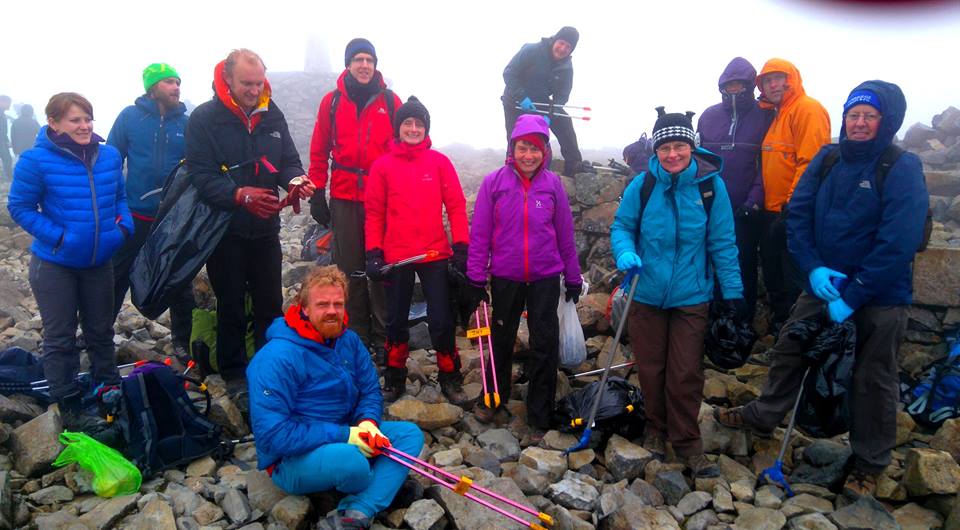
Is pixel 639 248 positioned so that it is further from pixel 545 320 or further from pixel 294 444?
pixel 294 444

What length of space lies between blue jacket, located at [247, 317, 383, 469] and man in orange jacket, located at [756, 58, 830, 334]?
166 inches

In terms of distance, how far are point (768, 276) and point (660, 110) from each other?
8.58 feet

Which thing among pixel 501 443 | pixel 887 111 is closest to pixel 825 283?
pixel 887 111

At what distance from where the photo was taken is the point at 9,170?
67.5 feet

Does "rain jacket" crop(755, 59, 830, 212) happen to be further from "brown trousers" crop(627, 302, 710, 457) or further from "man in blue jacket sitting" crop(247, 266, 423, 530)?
"man in blue jacket sitting" crop(247, 266, 423, 530)

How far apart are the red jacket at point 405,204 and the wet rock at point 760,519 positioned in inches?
118

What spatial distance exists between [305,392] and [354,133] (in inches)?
106

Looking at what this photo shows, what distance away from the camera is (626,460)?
14.3 ft

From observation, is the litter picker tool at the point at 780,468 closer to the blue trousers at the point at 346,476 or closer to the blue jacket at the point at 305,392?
the blue trousers at the point at 346,476

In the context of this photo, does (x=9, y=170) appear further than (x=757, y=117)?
Yes

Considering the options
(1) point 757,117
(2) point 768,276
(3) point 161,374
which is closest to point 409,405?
(3) point 161,374

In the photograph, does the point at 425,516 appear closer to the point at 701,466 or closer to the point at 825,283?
the point at 701,466

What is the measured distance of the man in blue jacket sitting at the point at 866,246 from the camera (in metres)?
3.78

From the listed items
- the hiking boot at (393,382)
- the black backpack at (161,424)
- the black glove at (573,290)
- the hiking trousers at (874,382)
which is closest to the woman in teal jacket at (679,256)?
the black glove at (573,290)
